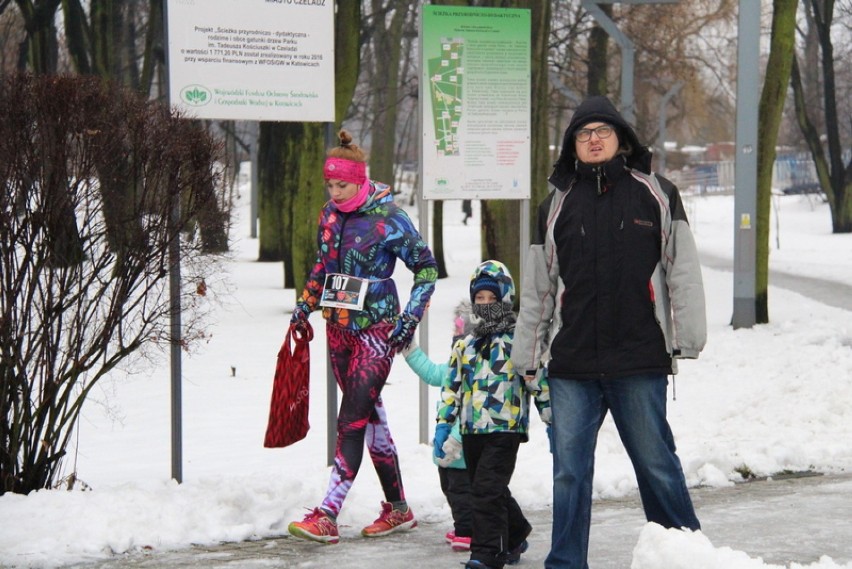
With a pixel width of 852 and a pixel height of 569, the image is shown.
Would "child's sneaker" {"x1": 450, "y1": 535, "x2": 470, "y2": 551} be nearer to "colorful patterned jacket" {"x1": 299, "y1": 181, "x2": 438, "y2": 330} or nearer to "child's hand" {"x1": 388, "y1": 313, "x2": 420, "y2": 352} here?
"child's hand" {"x1": 388, "y1": 313, "x2": 420, "y2": 352}

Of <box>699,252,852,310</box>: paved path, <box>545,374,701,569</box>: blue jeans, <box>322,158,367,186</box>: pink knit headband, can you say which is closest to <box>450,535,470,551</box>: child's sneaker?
<box>545,374,701,569</box>: blue jeans

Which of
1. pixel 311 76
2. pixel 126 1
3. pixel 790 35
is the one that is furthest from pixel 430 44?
pixel 126 1

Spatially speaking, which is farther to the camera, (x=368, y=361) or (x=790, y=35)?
(x=790, y=35)

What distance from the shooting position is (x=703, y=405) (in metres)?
9.99

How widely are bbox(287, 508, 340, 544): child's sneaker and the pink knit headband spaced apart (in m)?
1.50

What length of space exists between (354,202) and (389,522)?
4.84ft

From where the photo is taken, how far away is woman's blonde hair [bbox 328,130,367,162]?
247 inches

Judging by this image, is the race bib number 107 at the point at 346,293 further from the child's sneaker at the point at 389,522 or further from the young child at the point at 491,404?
the child's sneaker at the point at 389,522

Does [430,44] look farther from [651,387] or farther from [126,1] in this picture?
[126,1]

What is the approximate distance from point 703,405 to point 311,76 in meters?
4.17

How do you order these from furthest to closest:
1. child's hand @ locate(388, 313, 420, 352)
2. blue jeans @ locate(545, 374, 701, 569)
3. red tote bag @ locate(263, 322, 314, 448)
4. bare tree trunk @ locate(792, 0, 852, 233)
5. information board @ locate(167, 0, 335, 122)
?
bare tree trunk @ locate(792, 0, 852, 233)
information board @ locate(167, 0, 335, 122)
red tote bag @ locate(263, 322, 314, 448)
child's hand @ locate(388, 313, 420, 352)
blue jeans @ locate(545, 374, 701, 569)

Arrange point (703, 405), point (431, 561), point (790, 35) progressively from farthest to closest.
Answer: point (790, 35)
point (703, 405)
point (431, 561)

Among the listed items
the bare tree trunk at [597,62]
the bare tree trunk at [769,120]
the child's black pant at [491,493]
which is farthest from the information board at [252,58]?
the bare tree trunk at [597,62]

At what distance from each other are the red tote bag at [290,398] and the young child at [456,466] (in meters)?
0.68
